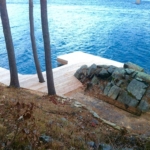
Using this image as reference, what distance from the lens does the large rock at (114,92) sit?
6966 millimetres

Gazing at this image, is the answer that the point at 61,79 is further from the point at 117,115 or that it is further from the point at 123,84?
the point at 117,115

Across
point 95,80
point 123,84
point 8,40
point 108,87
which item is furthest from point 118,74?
point 8,40

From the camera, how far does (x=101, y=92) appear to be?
7.39 m

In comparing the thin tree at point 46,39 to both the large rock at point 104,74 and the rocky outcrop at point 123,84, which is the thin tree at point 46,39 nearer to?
the rocky outcrop at point 123,84

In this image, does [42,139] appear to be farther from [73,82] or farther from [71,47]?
[71,47]

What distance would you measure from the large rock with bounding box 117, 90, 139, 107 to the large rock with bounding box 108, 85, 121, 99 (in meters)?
0.15

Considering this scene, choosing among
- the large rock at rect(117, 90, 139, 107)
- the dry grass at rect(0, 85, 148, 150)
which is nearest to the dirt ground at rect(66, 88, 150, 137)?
the large rock at rect(117, 90, 139, 107)

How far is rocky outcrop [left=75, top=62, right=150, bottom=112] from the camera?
664 cm

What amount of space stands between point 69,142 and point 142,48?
15265 mm

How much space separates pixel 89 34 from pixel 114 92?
49.1 ft

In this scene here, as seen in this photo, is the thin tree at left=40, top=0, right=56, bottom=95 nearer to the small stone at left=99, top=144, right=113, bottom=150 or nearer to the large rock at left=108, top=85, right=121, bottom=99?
the large rock at left=108, top=85, right=121, bottom=99

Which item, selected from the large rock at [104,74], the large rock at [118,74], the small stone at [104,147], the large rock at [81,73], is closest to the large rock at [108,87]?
the large rock at [118,74]

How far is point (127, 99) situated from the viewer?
673 centimetres

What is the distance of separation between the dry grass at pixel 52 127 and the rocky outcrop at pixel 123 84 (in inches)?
62.1
